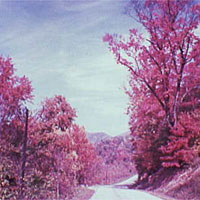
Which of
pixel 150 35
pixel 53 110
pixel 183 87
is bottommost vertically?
pixel 53 110

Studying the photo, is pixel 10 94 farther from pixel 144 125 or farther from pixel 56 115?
pixel 144 125

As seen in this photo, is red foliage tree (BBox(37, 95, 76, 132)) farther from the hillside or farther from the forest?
the hillside

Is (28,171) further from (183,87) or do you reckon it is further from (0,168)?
(183,87)

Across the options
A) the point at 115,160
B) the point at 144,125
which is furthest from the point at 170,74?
the point at 115,160

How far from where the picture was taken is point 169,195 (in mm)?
20047

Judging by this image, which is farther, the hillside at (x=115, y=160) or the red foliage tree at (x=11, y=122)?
the hillside at (x=115, y=160)

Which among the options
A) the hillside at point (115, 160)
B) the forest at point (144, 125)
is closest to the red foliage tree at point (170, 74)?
the forest at point (144, 125)

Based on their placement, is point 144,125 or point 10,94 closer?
point 10,94

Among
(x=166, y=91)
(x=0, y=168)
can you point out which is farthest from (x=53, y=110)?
(x=166, y=91)

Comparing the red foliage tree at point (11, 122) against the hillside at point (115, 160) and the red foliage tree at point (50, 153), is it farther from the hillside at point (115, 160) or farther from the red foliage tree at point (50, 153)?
the hillside at point (115, 160)

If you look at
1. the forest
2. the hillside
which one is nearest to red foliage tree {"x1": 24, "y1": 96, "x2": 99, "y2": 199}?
the forest

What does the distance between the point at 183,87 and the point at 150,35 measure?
4819 millimetres

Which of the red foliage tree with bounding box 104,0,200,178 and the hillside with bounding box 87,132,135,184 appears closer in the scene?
the red foliage tree with bounding box 104,0,200,178

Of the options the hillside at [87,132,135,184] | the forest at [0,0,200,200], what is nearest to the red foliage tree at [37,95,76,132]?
the forest at [0,0,200,200]
